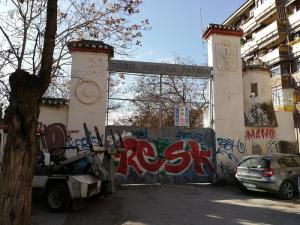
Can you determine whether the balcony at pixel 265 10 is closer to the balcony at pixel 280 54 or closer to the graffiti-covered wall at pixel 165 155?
the balcony at pixel 280 54

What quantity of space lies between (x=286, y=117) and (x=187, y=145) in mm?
5616

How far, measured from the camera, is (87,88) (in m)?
14.6

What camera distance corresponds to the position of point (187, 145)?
15.5m

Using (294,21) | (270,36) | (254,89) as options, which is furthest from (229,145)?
(270,36)

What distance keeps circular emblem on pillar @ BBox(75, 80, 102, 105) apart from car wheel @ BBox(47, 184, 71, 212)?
5613 millimetres

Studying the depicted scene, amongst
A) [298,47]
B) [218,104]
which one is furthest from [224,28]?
[298,47]

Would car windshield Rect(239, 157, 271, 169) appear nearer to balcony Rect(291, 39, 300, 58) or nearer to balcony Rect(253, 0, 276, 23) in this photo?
balcony Rect(291, 39, 300, 58)

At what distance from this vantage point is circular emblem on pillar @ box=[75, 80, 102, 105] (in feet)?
47.6

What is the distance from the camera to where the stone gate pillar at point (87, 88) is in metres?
14.3

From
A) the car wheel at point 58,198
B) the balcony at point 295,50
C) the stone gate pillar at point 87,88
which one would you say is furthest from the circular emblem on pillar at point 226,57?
the balcony at point 295,50

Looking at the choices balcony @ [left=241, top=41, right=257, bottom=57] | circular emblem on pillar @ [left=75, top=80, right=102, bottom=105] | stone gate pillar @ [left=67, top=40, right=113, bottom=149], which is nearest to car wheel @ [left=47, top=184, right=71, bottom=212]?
stone gate pillar @ [left=67, top=40, right=113, bottom=149]

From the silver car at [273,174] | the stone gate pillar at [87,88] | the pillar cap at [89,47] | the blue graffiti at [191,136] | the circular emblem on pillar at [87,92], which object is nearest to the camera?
the silver car at [273,174]

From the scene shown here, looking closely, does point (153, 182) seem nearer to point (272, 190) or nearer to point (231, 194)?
point (231, 194)

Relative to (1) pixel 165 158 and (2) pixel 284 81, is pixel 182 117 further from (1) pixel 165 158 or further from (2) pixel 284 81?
(2) pixel 284 81
